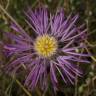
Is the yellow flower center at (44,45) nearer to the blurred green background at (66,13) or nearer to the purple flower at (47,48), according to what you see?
the purple flower at (47,48)

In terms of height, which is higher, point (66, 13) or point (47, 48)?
point (66, 13)

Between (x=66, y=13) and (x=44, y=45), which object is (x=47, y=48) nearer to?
(x=44, y=45)

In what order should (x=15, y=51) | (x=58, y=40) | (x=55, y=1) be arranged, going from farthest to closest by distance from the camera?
(x=55, y=1) < (x=58, y=40) < (x=15, y=51)

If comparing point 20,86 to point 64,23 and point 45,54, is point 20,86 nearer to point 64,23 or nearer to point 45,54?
point 45,54

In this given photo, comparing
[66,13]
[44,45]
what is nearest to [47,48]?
[44,45]

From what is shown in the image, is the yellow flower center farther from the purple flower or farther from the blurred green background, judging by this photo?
the blurred green background

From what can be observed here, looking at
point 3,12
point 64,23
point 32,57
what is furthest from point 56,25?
point 3,12
